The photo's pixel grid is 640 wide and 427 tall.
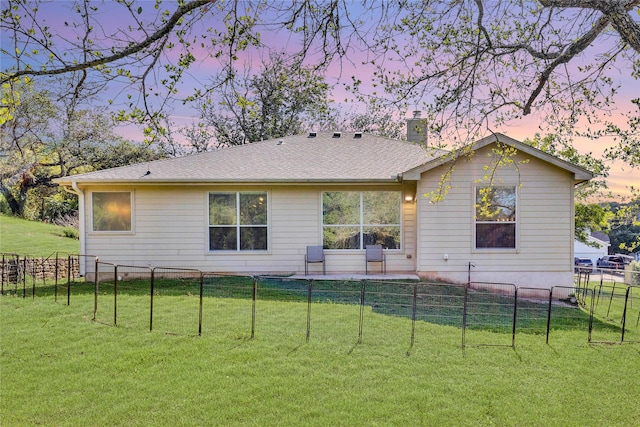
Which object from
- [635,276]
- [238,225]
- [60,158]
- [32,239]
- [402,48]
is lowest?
[635,276]

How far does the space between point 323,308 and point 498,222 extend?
17.5 ft

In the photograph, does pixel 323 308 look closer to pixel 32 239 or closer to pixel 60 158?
pixel 32 239

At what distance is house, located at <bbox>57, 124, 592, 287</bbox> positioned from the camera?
36.6ft

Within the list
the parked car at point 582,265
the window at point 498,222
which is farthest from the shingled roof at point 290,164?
the parked car at point 582,265

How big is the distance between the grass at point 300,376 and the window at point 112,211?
4.40 meters

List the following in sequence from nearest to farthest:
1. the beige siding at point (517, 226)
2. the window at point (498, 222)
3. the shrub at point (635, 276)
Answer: the beige siding at point (517, 226), the window at point (498, 222), the shrub at point (635, 276)

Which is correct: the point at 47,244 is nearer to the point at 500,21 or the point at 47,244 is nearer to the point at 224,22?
the point at 224,22

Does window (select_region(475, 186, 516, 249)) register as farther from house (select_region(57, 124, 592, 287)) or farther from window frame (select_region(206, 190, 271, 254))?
window frame (select_region(206, 190, 271, 254))

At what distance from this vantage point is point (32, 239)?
1889 centimetres

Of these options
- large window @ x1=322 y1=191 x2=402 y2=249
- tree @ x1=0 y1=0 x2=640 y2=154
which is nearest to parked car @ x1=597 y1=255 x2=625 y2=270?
large window @ x1=322 y1=191 x2=402 y2=249

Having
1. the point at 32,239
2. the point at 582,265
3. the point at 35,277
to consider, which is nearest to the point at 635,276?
the point at 582,265

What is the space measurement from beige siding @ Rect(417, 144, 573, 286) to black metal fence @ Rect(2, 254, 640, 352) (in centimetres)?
61

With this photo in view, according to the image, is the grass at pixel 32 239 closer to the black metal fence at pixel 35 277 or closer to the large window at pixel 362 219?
the black metal fence at pixel 35 277

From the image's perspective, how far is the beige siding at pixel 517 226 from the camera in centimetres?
1107
